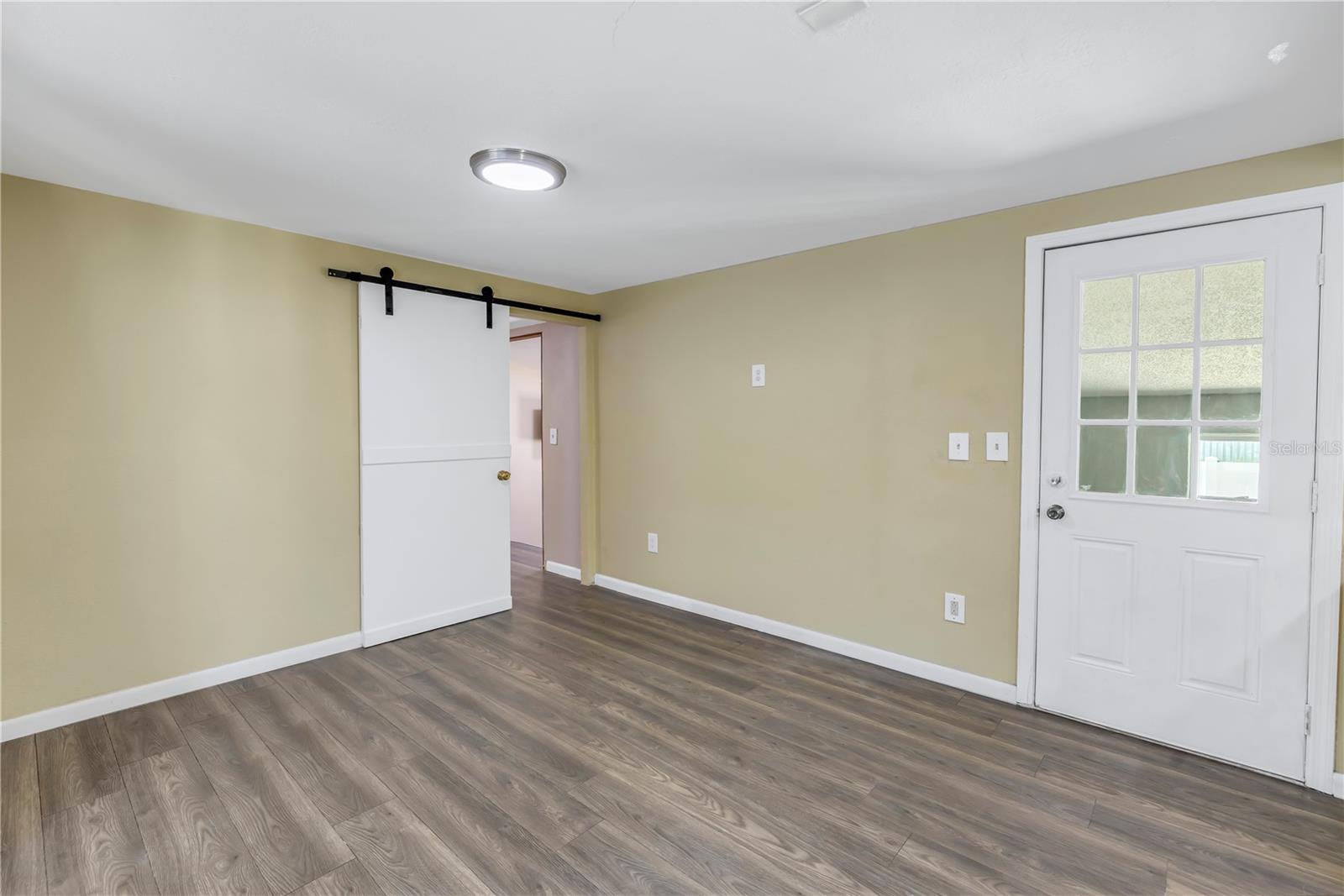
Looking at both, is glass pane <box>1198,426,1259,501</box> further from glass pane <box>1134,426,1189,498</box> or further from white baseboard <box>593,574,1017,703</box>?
white baseboard <box>593,574,1017,703</box>

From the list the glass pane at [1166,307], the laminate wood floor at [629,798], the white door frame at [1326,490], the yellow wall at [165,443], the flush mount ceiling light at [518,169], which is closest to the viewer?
the laminate wood floor at [629,798]

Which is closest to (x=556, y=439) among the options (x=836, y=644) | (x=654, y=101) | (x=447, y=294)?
(x=447, y=294)

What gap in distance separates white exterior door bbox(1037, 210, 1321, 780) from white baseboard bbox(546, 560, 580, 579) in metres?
3.33

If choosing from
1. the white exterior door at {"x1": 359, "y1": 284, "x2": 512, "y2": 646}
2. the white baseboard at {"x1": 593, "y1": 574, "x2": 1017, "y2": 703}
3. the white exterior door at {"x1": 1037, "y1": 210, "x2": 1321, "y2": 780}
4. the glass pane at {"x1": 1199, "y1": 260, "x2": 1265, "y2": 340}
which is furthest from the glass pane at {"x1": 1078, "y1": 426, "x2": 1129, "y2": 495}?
the white exterior door at {"x1": 359, "y1": 284, "x2": 512, "y2": 646}

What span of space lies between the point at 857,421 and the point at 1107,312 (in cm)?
119

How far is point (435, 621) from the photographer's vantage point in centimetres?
369

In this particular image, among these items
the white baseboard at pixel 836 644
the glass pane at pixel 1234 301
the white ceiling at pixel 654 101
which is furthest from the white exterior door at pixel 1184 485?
the white ceiling at pixel 654 101

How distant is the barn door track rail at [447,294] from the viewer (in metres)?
3.32

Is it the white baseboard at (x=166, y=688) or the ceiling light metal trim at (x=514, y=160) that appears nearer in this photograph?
the ceiling light metal trim at (x=514, y=160)

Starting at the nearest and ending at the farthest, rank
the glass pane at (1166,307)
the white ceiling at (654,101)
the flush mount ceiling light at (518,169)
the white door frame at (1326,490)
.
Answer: the white ceiling at (654,101), the white door frame at (1326,490), the flush mount ceiling light at (518,169), the glass pane at (1166,307)

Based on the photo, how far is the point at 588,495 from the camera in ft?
15.3

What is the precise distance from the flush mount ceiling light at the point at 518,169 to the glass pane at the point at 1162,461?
8.52ft

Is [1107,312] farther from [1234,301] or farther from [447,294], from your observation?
[447,294]

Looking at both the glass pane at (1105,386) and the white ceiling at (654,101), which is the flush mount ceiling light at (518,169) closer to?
the white ceiling at (654,101)
